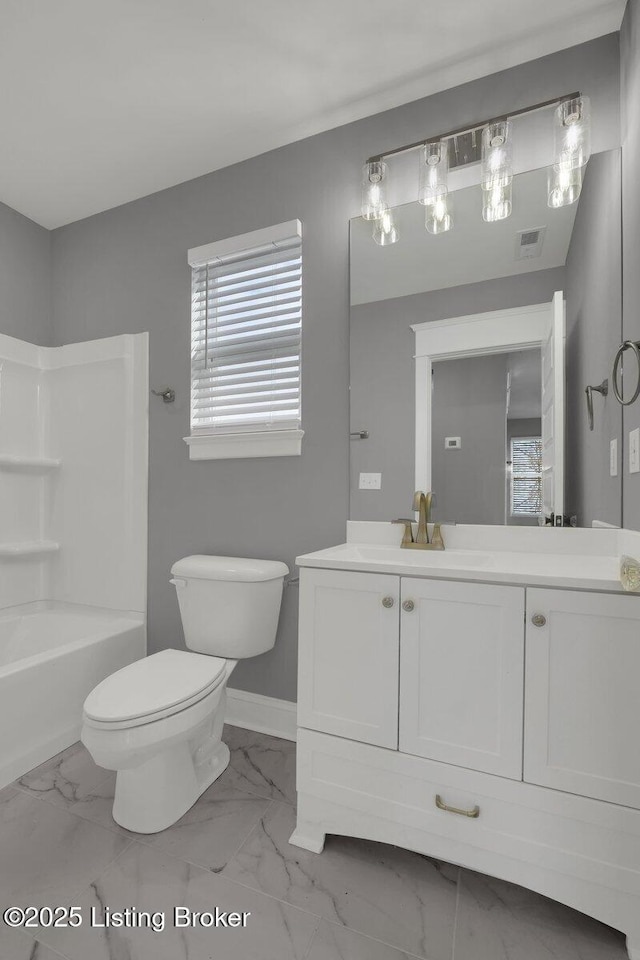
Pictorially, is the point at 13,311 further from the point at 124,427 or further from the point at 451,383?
the point at 451,383

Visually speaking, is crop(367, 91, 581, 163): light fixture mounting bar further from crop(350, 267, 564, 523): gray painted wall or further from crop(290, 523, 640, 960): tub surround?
crop(290, 523, 640, 960): tub surround

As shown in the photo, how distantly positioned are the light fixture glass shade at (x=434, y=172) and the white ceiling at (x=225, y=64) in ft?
0.90

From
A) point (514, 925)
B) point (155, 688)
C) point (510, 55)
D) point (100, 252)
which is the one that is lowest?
point (514, 925)

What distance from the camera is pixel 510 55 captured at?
1.63m

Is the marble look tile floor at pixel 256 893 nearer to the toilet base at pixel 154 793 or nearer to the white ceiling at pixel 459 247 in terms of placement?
the toilet base at pixel 154 793

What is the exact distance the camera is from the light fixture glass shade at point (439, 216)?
67.9 inches

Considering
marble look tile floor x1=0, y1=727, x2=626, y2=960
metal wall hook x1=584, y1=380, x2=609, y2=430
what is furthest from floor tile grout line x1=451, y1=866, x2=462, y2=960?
metal wall hook x1=584, y1=380, x2=609, y2=430

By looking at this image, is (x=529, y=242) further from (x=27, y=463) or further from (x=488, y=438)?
(x=27, y=463)

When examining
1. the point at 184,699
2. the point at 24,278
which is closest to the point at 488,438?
the point at 184,699

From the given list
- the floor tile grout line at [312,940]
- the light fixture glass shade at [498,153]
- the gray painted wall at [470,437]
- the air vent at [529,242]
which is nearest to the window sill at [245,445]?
the gray painted wall at [470,437]

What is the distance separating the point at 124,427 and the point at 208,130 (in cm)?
139

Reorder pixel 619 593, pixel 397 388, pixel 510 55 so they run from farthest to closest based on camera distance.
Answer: pixel 397 388, pixel 510 55, pixel 619 593

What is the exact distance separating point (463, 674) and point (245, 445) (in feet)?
4.27

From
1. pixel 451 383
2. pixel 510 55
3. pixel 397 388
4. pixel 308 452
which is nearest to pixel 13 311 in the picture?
pixel 308 452
